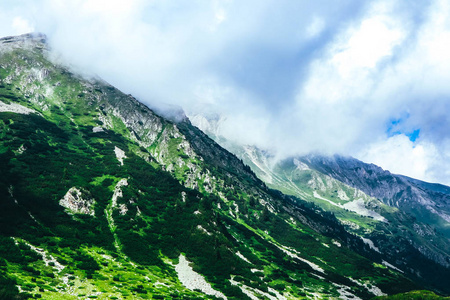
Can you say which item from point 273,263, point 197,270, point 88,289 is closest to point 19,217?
point 88,289

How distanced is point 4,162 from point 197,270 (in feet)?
267

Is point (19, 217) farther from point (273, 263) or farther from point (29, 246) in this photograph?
point (273, 263)

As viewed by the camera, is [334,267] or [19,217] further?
[334,267]

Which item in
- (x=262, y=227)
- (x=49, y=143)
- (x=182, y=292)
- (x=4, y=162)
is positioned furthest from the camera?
(x=262, y=227)

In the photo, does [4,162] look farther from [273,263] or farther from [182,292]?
[273,263]

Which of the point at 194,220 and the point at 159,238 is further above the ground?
the point at 194,220

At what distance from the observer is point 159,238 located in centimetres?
10412

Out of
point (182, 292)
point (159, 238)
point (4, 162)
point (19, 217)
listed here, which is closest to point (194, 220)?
point (159, 238)

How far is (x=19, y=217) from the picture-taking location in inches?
2867

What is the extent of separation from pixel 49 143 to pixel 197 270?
10320 cm

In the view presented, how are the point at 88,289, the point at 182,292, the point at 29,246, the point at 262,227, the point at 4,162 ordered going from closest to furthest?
the point at 88,289, the point at 29,246, the point at 182,292, the point at 4,162, the point at 262,227

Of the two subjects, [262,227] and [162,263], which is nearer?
[162,263]

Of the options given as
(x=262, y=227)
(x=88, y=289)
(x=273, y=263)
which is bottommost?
(x=88, y=289)

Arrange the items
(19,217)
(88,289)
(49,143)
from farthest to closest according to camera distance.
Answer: (49,143) → (19,217) → (88,289)
